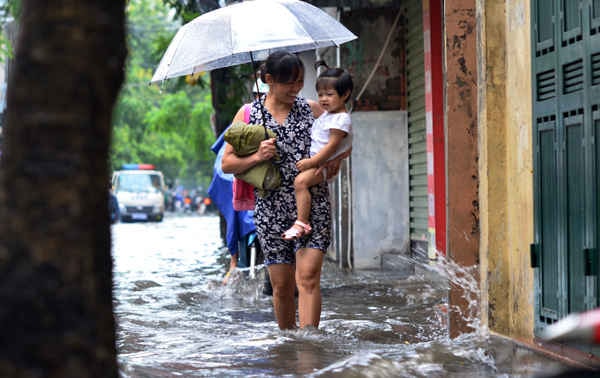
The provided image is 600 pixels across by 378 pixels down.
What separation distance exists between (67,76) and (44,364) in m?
0.70

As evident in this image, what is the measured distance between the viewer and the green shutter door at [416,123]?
38.6 feet

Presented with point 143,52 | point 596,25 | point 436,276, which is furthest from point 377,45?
point 143,52

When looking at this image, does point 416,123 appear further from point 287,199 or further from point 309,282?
point 309,282

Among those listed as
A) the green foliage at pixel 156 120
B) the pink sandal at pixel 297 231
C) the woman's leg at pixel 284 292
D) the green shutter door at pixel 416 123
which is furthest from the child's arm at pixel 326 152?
the green foliage at pixel 156 120

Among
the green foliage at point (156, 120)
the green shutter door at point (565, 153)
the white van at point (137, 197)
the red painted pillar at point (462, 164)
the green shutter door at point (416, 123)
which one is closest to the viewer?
the green shutter door at point (565, 153)

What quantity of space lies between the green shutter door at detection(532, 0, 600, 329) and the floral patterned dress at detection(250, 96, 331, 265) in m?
1.18

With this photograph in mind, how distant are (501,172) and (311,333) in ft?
4.70

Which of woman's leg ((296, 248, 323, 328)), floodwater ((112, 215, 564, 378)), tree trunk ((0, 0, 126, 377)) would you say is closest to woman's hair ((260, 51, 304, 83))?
woman's leg ((296, 248, 323, 328))

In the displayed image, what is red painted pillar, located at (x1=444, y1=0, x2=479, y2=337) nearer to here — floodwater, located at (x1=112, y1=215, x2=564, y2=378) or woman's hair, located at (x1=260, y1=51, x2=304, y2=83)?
floodwater, located at (x1=112, y1=215, x2=564, y2=378)

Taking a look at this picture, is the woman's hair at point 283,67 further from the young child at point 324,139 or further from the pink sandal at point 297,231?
the pink sandal at point 297,231

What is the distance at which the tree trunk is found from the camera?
2.51 metres

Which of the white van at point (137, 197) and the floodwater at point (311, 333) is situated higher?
the white van at point (137, 197)

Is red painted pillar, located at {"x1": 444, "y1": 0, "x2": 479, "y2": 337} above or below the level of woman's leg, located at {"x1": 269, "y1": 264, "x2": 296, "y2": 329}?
above

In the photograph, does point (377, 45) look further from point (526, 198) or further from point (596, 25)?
point (596, 25)
